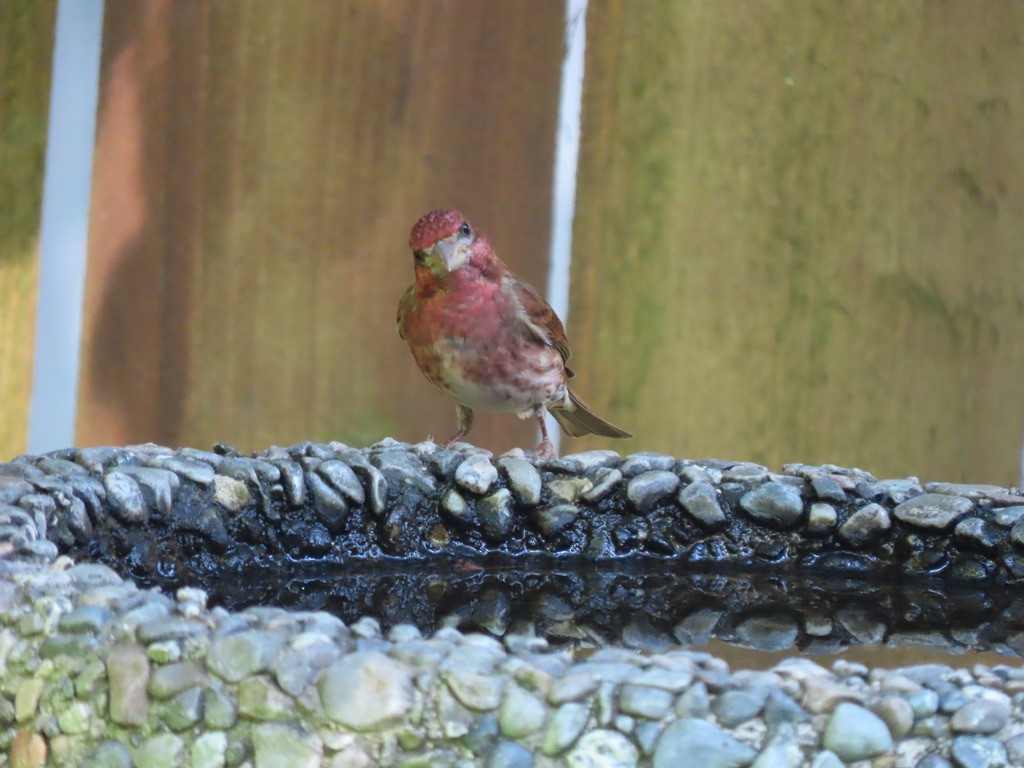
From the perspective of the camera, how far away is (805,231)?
127 inches

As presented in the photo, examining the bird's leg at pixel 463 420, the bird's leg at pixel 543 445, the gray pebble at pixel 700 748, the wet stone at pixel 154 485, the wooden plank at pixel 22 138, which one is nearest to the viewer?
the gray pebble at pixel 700 748

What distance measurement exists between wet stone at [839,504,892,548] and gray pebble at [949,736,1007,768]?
1.21 metres

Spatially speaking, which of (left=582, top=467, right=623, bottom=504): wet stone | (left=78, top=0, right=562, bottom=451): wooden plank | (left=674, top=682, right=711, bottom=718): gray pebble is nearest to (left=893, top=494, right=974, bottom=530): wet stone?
(left=582, top=467, right=623, bottom=504): wet stone

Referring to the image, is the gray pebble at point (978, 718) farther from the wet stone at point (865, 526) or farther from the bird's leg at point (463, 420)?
the bird's leg at point (463, 420)

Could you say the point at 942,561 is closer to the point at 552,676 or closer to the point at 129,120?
the point at 552,676

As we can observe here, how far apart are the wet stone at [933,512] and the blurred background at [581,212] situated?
0.83 metres

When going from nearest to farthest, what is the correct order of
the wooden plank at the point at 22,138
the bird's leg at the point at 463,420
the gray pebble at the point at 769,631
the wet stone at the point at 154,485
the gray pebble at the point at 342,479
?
the gray pebble at the point at 769,631 → the wet stone at the point at 154,485 → the gray pebble at the point at 342,479 → the wooden plank at the point at 22,138 → the bird's leg at the point at 463,420

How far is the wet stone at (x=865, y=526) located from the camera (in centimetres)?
239

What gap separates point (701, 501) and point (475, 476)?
1.24 ft

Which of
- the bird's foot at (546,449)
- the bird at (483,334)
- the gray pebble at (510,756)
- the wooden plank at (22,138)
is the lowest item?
the gray pebble at (510,756)

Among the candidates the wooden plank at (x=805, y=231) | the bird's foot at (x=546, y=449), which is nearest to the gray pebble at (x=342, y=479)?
the bird's foot at (x=546, y=449)

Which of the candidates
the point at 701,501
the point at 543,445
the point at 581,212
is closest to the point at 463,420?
the point at 543,445

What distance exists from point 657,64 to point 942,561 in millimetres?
1250

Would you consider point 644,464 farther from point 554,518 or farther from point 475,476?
point 475,476
